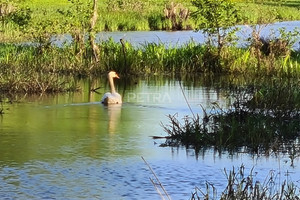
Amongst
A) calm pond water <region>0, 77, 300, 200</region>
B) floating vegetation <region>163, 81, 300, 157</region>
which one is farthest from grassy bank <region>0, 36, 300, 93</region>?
floating vegetation <region>163, 81, 300, 157</region>

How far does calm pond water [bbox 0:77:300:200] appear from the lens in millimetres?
9289

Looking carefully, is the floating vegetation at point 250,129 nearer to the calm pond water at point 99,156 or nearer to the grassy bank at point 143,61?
the calm pond water at point 99,156

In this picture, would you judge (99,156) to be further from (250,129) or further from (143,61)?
(143,61)

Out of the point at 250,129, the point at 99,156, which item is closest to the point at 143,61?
the point at 250,129

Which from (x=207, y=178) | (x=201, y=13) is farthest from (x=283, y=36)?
(x=207, y=178)

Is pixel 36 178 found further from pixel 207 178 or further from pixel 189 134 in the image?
pixel 189 134

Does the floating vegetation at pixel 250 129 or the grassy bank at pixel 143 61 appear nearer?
the floating vegetation at pixel 250 129

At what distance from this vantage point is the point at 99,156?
11.2 meters

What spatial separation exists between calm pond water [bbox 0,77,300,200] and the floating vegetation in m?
0.32

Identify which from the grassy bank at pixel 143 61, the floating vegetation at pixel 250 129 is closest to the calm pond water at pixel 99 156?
the floating vegetation at pixel 250 129

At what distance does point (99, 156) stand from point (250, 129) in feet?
7.24

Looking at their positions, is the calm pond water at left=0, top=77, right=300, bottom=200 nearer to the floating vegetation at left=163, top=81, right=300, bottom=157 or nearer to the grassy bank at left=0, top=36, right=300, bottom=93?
the floating vegetation at left=163, top=81, right=300, bottom=157

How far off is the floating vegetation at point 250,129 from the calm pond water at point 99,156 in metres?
0.32

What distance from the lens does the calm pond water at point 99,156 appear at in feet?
30.5
